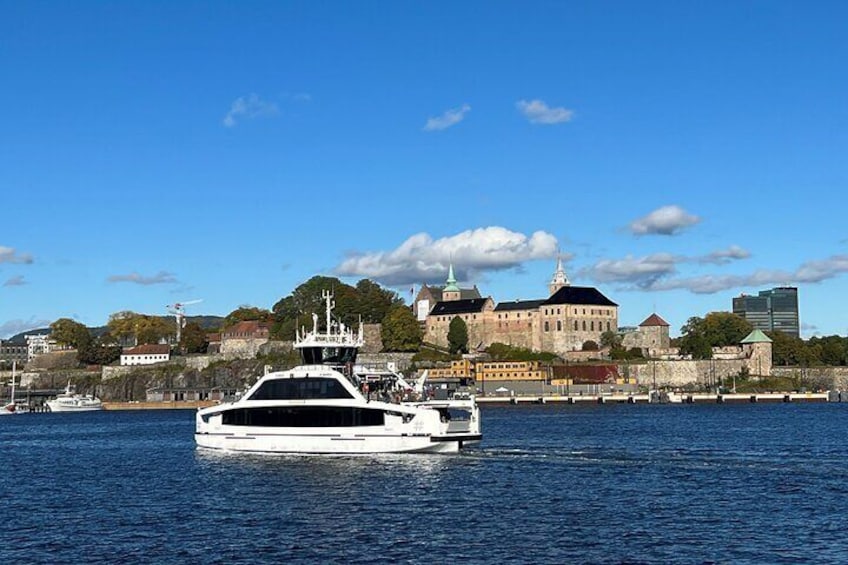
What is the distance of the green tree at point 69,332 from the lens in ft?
626

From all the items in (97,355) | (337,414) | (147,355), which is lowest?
(337,414)

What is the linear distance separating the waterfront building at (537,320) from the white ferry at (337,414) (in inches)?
4477

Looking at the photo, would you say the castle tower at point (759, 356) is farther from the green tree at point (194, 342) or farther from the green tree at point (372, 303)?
the green tree at point (194, 342)

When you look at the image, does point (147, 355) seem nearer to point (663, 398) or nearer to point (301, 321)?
point (301, 321)

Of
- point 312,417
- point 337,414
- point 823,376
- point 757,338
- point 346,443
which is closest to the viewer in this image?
point 346,443

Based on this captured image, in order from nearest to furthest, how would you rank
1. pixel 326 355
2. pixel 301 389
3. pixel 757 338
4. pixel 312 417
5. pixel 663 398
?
pixel 312 417, pixel 301 389, pixel 326 355, pixel 663 398, pixel 757 338

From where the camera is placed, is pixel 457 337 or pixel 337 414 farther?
pixel 457 337

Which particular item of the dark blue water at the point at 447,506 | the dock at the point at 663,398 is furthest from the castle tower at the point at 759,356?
the dark blue water at the point at 447,506

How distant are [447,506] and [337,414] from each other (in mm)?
14587

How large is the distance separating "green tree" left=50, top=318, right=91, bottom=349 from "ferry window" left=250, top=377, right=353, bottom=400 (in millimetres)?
147314

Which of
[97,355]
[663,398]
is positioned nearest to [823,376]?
[663,398]

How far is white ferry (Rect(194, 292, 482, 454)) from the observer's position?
1882 inches

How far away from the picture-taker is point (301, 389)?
162 feet

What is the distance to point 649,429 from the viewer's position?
75.2 meters
